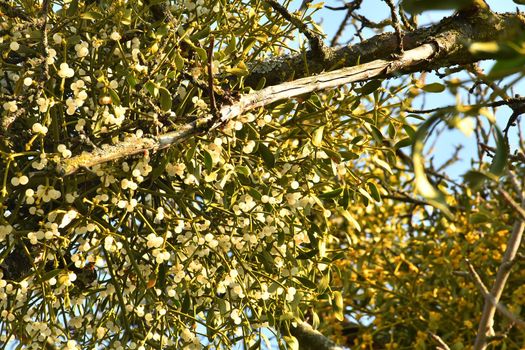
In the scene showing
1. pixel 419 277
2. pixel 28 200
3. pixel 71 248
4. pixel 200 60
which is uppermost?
pixel 200 60

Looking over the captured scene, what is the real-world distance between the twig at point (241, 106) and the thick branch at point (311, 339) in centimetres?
69

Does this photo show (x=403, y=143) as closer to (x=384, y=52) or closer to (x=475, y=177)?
(x=384, y=52)

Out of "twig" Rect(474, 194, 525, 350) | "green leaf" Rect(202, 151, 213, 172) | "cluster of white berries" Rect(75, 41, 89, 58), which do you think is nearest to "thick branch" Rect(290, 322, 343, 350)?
"twig" Rect(474, 194, 525, 350)

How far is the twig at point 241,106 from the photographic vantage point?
2.51 ft

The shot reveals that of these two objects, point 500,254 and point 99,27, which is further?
point 500,254

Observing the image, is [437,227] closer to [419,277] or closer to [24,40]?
[419,277]

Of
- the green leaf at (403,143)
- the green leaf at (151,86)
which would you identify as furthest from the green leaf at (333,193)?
the green leaf at (151,86)

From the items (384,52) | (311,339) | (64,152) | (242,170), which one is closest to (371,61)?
(384,52)

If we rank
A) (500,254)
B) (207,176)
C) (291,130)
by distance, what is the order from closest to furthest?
1. (207,176)
2. (291,130)
3. (500,254)

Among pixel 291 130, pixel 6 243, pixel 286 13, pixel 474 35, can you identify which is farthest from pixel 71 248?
pixel 474 35

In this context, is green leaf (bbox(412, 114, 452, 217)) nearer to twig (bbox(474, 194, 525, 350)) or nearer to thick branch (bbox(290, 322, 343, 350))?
twig (bbox(474, 194, 525, 350))

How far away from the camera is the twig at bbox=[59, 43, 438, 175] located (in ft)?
2.51

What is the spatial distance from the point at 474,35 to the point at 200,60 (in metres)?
0.47

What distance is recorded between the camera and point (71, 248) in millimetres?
1136
